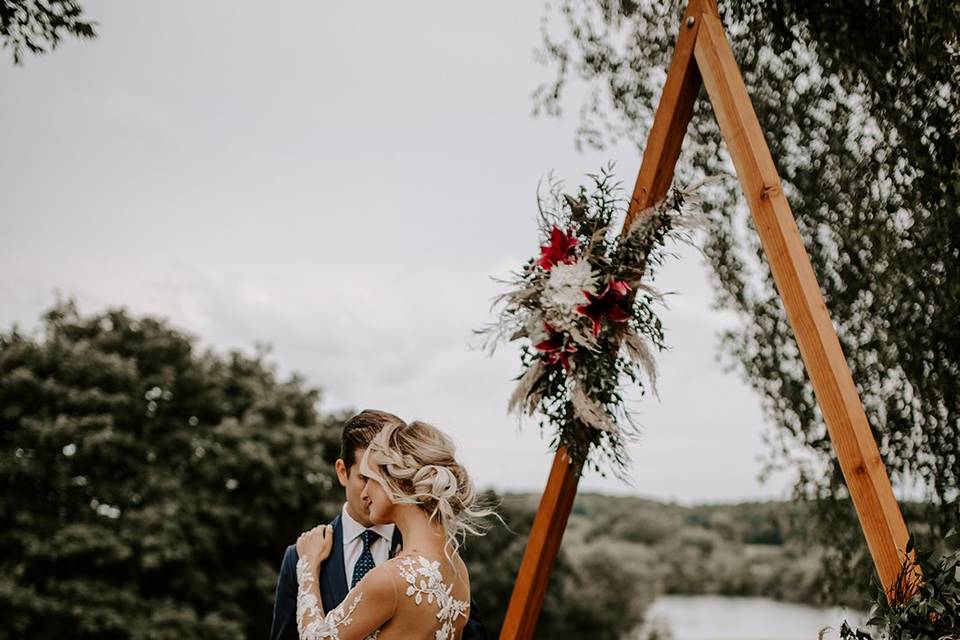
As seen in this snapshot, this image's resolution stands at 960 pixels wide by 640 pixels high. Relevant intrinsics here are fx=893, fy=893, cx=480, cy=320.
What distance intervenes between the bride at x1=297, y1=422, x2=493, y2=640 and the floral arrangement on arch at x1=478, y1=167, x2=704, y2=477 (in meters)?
0.64

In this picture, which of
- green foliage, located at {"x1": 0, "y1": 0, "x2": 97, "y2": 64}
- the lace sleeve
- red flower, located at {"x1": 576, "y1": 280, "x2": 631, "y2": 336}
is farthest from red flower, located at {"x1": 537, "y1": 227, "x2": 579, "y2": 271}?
green foliage, located at {"x1": 0, "y1": 0, "x2": 97, "y2": 64}

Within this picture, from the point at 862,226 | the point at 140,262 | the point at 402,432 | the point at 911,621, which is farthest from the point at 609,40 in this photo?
the point at 140,262

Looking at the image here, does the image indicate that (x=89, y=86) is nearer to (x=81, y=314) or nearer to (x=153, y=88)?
(x=153, y=88)

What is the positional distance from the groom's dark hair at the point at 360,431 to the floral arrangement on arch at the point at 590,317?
1.85 feet

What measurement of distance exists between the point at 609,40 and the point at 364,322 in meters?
24.4

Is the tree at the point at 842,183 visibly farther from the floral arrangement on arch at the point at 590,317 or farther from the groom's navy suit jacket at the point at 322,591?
the groom's navy suit jacket at the point at 322,591

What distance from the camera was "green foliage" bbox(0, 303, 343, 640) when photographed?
→ 54.1 feet

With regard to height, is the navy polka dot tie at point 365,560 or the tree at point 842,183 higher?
the tree at point 842,183

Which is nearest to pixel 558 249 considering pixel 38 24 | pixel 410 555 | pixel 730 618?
pixel 410 555

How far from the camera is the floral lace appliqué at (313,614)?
3.12 m

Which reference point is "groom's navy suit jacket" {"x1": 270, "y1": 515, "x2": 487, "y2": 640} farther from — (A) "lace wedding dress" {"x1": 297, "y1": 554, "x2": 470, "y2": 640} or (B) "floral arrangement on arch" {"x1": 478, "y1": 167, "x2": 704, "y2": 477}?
(B) "floral arrangement on arch" {"x1": 478, "y1": 167, "x2": 704, "y2": 477}

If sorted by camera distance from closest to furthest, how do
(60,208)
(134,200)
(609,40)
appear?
(609,40) → (60,208) → (134,200)

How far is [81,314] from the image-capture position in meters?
18.8

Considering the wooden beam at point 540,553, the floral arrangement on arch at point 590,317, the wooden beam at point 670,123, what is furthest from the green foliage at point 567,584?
the wooden beam at point 670,123
